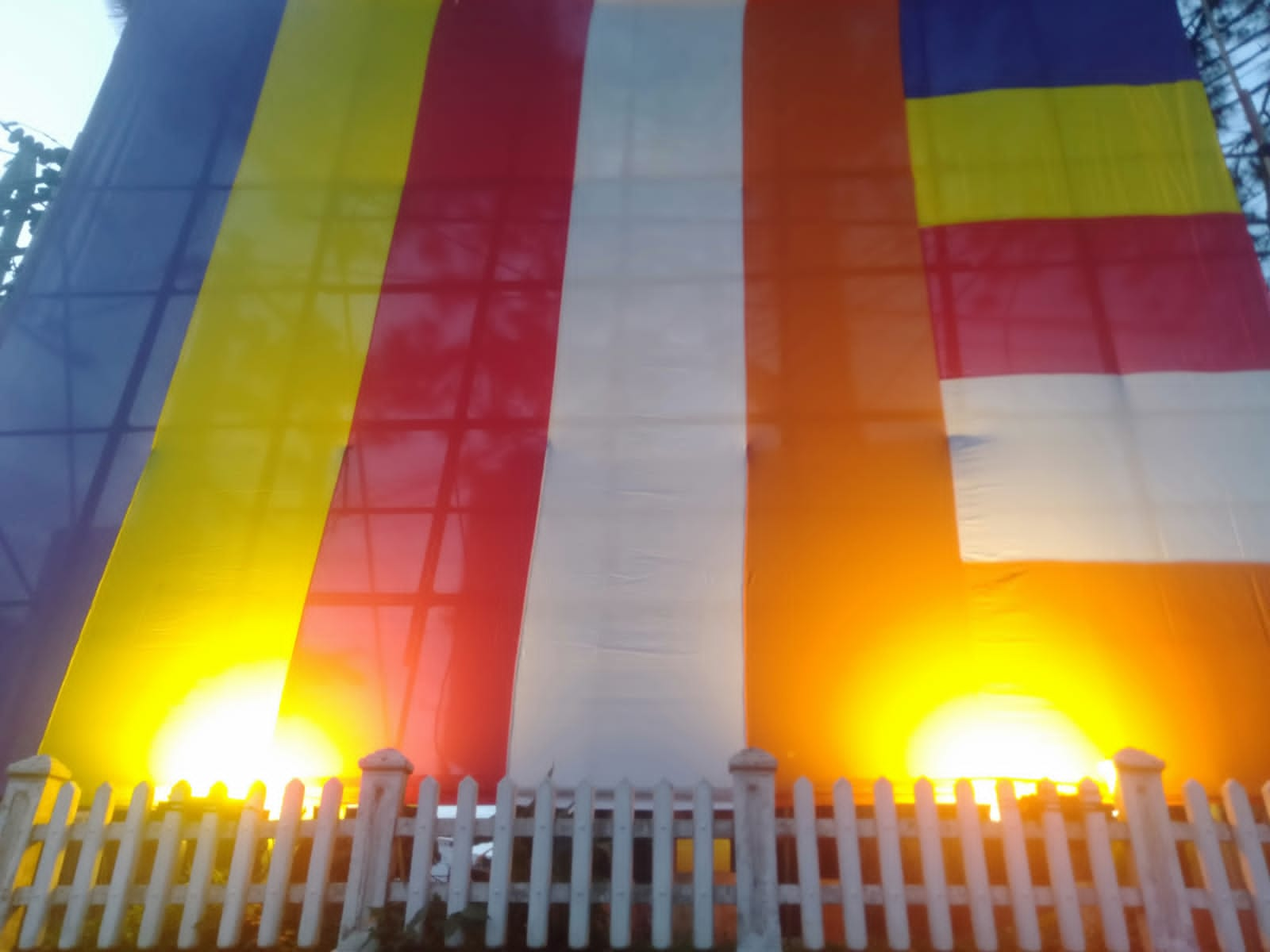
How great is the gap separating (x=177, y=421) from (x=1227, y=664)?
226 inches

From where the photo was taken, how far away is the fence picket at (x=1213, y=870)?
333 centimetres

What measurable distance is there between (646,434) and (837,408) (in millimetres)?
1091

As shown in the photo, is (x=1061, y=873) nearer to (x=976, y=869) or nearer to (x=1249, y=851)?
(x=976, y=869)

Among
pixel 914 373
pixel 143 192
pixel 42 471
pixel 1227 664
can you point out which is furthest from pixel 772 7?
pixel 42 471

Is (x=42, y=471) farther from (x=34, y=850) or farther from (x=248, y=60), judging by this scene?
(x=248, y=60)

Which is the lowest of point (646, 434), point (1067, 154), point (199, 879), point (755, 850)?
point (199, 879)

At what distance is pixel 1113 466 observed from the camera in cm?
474

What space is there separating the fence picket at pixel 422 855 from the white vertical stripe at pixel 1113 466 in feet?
9.41

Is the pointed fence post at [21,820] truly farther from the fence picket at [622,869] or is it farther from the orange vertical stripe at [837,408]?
the orange vertical stripe at [837,408]

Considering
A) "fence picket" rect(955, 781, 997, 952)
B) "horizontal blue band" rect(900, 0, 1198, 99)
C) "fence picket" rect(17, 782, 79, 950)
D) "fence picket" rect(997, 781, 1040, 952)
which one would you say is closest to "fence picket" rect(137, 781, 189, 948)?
"fence picket" rect(17, 782, 79, 950)

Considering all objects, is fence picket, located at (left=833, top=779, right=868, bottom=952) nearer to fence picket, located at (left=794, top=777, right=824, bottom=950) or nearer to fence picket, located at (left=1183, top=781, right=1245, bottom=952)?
fence picket, located at (left=794, top=777, right=824, bottom=950)

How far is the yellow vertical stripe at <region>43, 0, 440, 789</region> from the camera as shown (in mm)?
4379

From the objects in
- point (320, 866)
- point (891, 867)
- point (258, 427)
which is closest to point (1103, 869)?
point (891, 867)

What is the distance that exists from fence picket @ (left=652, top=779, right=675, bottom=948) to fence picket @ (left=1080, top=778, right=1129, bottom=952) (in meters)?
1.64
